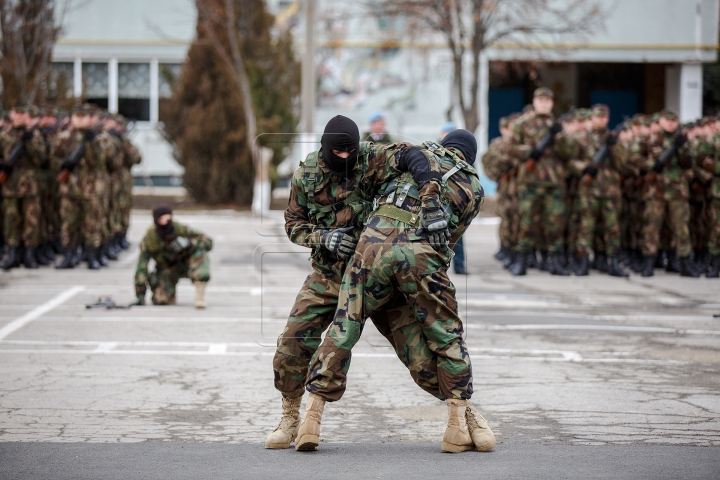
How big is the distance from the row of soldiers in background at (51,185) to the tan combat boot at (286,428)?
9.96 m

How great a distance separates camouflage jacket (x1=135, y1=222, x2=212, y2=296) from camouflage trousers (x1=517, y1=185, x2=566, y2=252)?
5217 millimetres

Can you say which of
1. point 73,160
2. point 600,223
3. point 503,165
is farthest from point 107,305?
point 600,223

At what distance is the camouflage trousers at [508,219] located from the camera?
15648mm

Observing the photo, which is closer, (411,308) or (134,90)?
(411,308)

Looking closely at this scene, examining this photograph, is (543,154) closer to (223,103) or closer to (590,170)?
(590,170)

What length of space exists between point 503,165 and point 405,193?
9.79 meters

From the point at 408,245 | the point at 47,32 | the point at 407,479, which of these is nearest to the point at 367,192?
the point at 408,245

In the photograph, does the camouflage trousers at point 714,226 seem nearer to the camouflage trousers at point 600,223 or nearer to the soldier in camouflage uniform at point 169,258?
the camouflage trousers at point 600,223

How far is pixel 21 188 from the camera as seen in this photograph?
15305mm

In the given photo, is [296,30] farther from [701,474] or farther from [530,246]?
[701,474]

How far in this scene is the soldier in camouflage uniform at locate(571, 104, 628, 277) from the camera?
49.4ft

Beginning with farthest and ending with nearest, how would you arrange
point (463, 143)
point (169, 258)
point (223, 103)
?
1. point (223, 103)
2. point (169, 258)
3. point (463, 143)

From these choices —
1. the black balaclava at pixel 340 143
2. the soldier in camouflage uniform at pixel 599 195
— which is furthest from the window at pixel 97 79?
the black balaclava at pixel 340 143

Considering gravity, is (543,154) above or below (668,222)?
above
